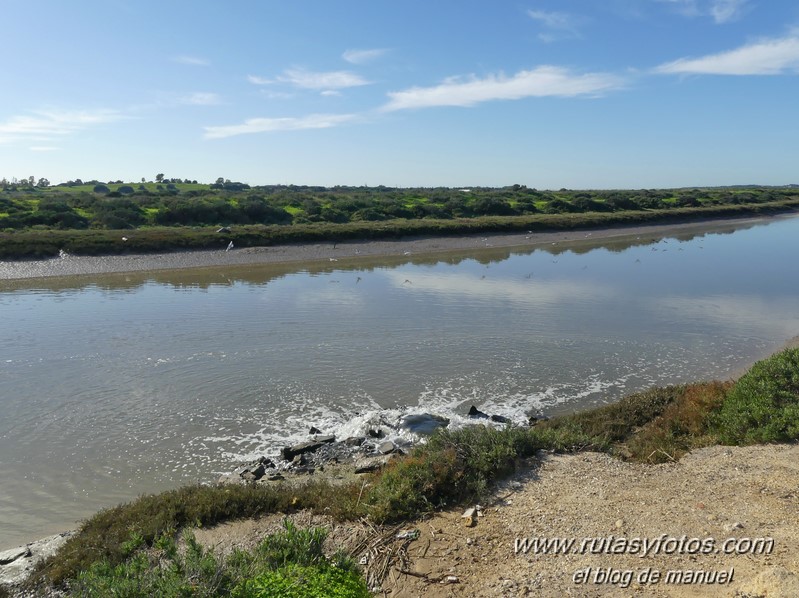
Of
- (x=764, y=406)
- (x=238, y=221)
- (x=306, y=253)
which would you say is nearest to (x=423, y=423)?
(x=764, y=406)

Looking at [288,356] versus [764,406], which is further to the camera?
[288,356]

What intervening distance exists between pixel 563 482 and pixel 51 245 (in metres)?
35.5

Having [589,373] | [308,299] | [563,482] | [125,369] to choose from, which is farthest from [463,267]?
[563,482]

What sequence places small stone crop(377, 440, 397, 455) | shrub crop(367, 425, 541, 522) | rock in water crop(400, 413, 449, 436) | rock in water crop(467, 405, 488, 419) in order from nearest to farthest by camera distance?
shrub crop(367, 425, 541, 522) < small stone crop(377, 440, 397, 455) < rock in water crop(400, 413, 449, 436) < rock in water crop(467, 405, 488, 419)

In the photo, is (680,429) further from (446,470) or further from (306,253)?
(306,253)

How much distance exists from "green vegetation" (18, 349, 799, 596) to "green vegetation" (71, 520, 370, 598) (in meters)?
0.02

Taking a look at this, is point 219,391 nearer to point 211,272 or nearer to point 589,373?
point 589,373

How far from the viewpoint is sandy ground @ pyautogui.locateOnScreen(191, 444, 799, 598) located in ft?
19.1

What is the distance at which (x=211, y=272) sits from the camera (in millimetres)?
33344

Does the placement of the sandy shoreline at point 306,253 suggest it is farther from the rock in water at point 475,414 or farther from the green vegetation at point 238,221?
the rock in water at point 475,414

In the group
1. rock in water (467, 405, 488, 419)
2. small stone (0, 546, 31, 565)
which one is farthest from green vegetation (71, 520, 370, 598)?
rock in water (467, 405, 488, 419)

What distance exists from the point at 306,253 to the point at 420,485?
3274 centimetres

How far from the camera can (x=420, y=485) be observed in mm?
7738

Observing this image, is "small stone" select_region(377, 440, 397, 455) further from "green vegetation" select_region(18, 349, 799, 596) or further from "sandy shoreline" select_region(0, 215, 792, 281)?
"sandy shoreline" select_region(0, 215, 792, 281)
